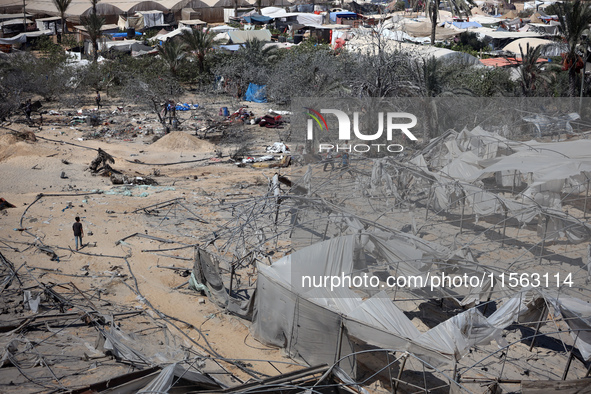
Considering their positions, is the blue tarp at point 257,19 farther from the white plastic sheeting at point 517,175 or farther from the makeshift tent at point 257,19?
the white plastic sheeting at point 517,175

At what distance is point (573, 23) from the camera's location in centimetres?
2158

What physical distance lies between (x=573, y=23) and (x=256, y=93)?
16.1 meters

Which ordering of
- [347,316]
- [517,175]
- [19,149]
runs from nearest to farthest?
1. [347,316]
2. [517,175]
3. [19,149]

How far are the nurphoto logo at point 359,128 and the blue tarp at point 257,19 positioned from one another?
29027 millimetres

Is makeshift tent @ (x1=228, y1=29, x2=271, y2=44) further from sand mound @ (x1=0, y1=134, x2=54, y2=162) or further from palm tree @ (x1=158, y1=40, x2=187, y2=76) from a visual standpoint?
sand mound @ (x1=0, y1=134, x2=54, y2=162)

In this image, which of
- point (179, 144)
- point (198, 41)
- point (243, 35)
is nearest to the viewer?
point (179, 144)

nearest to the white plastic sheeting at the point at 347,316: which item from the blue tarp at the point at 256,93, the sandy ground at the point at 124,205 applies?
the sandy ground at the point at 124,205

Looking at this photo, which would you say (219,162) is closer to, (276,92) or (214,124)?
(214,124)

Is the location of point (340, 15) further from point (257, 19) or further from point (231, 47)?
point (231, 47)

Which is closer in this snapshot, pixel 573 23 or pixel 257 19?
pixel 573 23

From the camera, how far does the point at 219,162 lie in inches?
855

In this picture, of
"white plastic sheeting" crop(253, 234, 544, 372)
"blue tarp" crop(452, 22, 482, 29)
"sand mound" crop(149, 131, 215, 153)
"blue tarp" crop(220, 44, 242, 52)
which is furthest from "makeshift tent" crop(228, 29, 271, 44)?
"white plastic sheeting" crop(253, 234, 544, 372)

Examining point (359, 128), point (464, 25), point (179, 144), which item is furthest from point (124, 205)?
point (464, 25)

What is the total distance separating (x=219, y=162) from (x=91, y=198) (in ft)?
18.9
